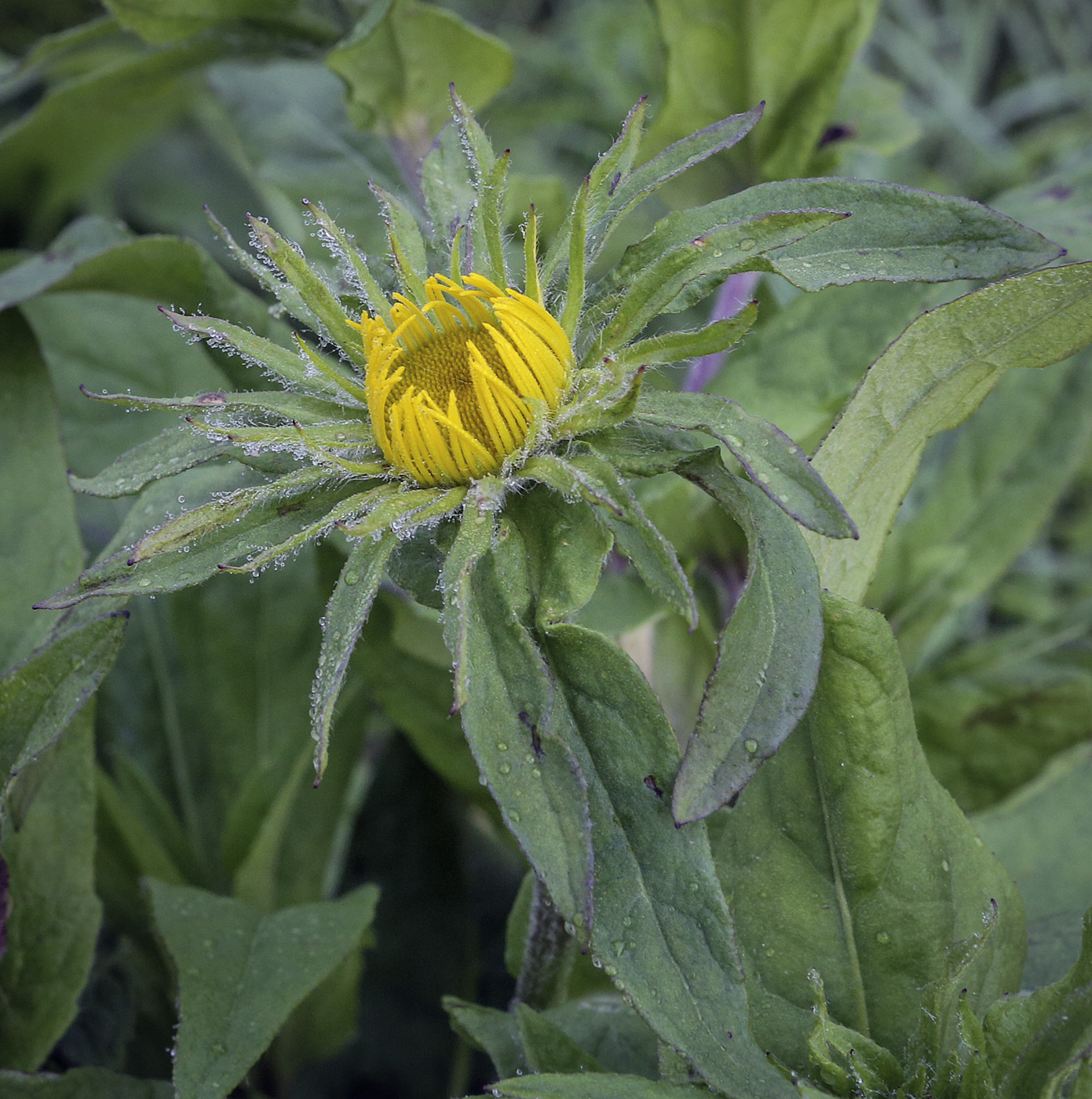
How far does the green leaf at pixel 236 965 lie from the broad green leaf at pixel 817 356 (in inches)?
31.5

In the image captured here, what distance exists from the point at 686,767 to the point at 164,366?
1.33 meters

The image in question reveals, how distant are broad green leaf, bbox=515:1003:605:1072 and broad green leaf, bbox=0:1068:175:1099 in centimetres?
45

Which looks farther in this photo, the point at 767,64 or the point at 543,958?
the point at 767,64

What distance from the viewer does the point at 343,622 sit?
83 cm

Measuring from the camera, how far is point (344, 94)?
1.58m

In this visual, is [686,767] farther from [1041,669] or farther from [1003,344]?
[1041,669]

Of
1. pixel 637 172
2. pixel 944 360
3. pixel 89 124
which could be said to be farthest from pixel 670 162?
pixel 89 124

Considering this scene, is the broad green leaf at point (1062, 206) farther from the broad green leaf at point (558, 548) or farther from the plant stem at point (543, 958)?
the plant stem at point (543, 958)

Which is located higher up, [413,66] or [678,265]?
[413,66]

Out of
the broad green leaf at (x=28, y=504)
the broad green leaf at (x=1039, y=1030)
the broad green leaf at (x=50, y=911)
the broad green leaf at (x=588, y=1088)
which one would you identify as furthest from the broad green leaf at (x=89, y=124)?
the broad green leaf at (x=1039, y=1030)

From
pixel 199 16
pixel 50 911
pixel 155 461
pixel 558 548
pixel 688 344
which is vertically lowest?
pixel 50 911

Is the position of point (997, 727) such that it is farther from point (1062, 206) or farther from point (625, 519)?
point (625, 519)

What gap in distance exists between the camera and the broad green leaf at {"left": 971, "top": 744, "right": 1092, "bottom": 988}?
Result: 122cm

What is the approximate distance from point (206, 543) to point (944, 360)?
27.2 inches
